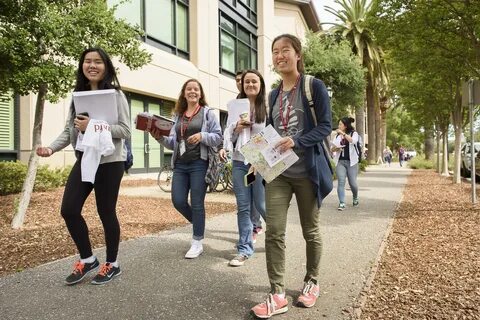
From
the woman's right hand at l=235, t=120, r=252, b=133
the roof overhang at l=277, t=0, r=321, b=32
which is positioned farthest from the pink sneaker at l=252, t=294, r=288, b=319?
the roof overhang at l=277, t=0, r=321, b=32

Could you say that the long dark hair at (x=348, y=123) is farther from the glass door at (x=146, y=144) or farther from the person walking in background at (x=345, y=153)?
the glass door at (x=146, y=144)

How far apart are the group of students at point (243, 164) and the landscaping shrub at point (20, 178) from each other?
6247 millimetres

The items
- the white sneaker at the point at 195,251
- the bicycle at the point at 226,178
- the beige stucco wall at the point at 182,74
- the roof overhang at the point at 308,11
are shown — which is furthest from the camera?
the roof overhang at the point at 308,11

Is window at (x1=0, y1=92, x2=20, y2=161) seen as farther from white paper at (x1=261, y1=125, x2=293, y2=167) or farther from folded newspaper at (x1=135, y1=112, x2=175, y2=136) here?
white paper at (x1=261, y1=125, x2=293, y2=167)

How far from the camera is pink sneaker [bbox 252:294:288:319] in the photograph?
2.84 meters

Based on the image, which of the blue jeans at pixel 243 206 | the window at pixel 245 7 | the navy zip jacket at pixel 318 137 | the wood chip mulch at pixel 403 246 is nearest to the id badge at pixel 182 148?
the blue jeans at pixel 243 206

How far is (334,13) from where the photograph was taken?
99.2 ft

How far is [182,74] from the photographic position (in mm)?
16859

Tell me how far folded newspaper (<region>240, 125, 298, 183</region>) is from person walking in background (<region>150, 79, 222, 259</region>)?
1238 mm

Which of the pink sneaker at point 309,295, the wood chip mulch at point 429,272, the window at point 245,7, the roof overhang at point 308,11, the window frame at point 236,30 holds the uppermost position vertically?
the roof overhang at point 308,11

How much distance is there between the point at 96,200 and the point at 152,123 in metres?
0.92

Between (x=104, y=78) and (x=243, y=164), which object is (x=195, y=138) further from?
(x=104, y=78)

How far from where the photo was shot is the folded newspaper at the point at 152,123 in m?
3.94

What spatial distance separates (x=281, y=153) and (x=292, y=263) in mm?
1681
